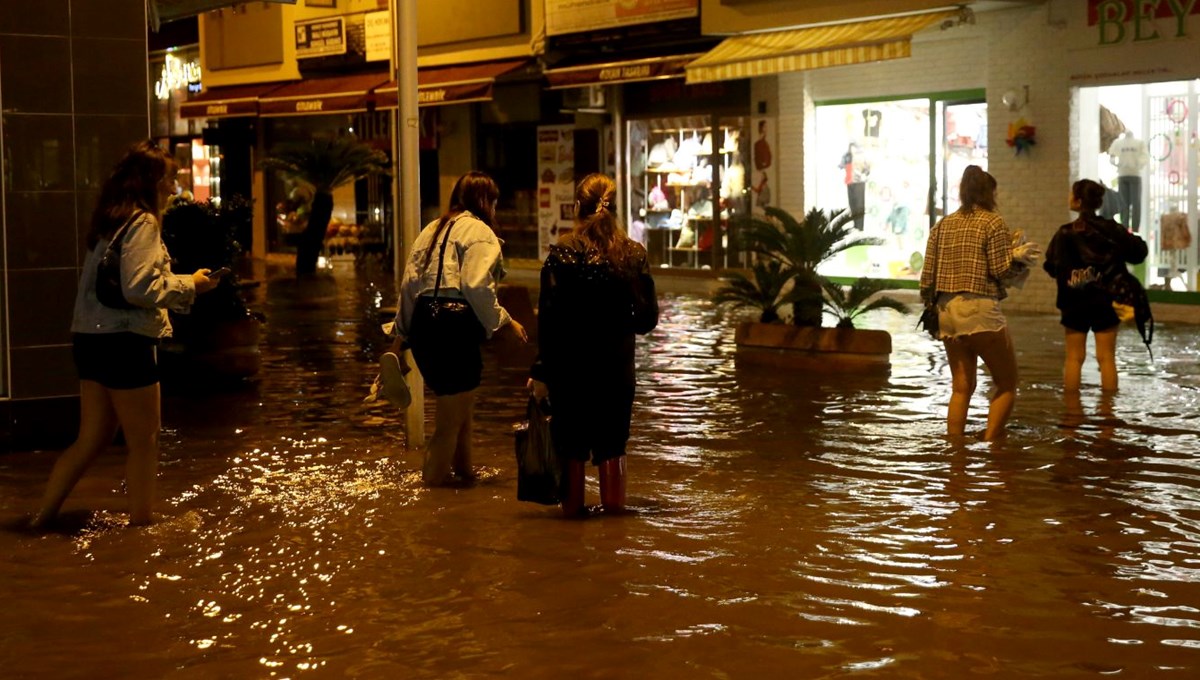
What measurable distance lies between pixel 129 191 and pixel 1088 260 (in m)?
6.91

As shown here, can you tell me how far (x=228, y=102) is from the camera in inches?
1421

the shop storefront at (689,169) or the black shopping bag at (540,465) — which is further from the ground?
the shop storefront at (689,169)

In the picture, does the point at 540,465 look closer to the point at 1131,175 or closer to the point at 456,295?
the point at 456,295

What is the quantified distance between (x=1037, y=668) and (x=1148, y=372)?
8.89 metres

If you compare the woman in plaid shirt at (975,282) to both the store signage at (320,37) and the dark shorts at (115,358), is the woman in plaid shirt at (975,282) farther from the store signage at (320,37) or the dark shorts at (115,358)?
the store signage at (320,37)

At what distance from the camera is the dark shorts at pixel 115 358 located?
7410 mm

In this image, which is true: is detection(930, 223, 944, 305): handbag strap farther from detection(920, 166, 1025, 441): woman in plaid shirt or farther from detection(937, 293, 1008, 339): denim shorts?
detection(937, 293, 1008, 339): denim shorts

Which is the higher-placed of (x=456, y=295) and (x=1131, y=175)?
(x=1131, y=175)

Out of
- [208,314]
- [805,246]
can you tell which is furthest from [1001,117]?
[208,314]

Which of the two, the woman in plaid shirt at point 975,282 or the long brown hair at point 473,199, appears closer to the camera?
the long brown hair at point 473,199

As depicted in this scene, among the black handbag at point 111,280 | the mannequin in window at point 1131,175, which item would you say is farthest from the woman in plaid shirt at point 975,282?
the mannequin in window at point 1131,175

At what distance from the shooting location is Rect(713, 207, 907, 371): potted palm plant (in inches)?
554

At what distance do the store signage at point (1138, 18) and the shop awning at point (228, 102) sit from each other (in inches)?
816

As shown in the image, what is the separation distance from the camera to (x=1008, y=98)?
66.2ft
